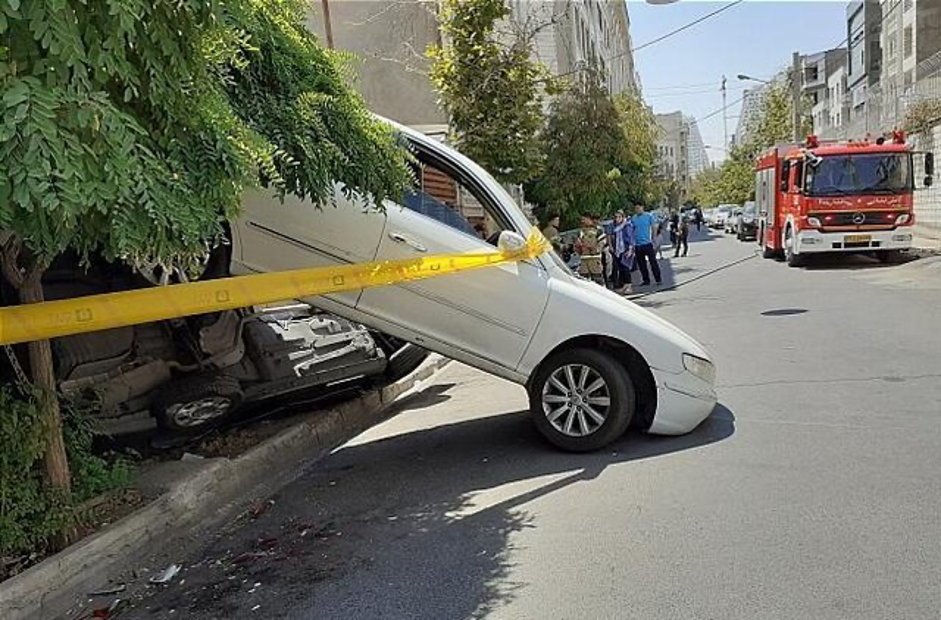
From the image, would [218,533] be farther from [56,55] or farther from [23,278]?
[56,55]

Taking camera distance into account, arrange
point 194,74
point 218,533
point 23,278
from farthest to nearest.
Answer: point 218,533 < point 23,278 < point 194,74

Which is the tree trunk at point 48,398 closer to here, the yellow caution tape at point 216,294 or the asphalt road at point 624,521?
the yellow caution tape at point 216,294

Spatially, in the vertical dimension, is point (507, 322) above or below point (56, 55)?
below

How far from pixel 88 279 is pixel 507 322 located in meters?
3.05

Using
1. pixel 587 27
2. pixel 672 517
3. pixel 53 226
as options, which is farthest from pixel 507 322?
pixel 587 27

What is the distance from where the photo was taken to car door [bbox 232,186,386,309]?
20.0 feet

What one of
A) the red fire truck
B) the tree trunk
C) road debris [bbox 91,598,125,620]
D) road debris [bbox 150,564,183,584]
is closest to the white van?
the tree trunk

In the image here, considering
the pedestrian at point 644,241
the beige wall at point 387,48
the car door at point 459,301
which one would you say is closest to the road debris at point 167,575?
the car door at point 459,301

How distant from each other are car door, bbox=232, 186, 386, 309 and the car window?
0.48 meters

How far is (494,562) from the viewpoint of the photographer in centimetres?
440

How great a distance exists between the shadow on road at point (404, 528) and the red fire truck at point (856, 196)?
45.1 feet

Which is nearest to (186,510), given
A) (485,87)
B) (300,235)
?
(300,235)

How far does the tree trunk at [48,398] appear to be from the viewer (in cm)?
466

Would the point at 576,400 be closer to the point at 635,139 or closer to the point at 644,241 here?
the point at 644,241
